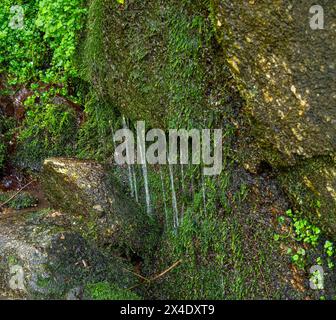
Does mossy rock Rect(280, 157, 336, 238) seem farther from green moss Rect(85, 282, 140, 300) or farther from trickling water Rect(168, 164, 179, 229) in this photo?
green moss Rect(85, 282, 140, 300)

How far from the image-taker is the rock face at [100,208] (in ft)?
15.8

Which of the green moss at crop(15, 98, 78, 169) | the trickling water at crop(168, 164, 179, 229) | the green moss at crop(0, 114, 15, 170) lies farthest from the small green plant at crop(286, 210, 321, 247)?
the green moss at crop(0, 114, 15, 170)

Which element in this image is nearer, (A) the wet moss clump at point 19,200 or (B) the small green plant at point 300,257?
(B) the small green plant at point 300,257

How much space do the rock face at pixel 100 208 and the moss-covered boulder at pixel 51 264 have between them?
0.65ft

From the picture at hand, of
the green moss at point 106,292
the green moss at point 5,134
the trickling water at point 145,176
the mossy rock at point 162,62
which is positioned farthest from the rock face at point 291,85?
the green moss at point 5,134

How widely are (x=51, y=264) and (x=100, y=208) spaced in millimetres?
763

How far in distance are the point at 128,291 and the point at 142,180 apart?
108cm

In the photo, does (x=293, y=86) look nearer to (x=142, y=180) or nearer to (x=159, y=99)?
(x=159, y=99)

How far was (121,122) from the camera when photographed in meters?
5.10

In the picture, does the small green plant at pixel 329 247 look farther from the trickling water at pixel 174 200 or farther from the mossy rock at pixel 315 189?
the trickling water at pixel 174 200

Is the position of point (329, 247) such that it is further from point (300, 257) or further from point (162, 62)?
point (162, 62)

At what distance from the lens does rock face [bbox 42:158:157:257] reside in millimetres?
4812

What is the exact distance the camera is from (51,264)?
14.0ft

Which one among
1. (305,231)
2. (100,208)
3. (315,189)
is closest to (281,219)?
(305,231)
